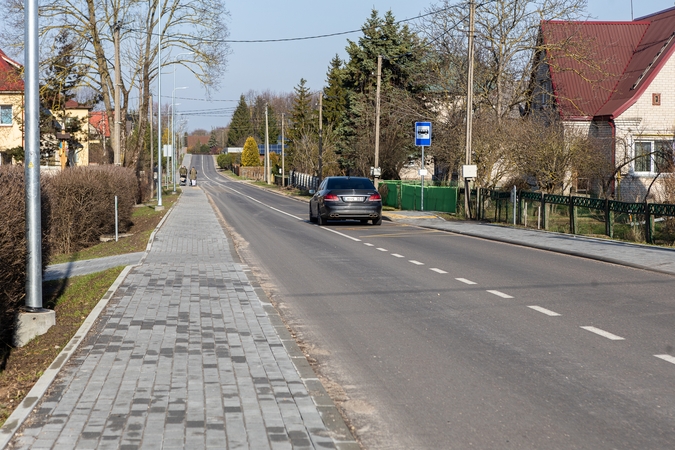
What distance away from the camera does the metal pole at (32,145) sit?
28.2 feet

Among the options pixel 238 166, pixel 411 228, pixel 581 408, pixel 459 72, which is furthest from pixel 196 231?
pixel 238 166

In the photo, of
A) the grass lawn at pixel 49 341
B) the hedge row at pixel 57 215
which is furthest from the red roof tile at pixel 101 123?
the grass lawn at pixel 49 341

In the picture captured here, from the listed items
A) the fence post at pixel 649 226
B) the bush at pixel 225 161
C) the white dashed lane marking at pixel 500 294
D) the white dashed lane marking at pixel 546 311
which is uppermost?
the bush at pixel 225 161

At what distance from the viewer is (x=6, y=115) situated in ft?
170

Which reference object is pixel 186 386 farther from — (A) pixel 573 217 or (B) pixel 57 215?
(A) pixel 573 217

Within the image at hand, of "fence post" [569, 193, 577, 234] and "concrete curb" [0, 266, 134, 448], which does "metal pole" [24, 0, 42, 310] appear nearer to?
"concrete curb" [0, 266, 134, 448]

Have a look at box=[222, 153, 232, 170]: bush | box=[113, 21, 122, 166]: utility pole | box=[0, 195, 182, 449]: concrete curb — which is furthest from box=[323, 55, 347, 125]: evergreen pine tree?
box=[222, 153, 232, 170]: bush

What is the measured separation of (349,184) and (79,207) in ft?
30.7

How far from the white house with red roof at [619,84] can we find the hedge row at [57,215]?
64.1 ft

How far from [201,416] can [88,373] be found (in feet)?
5.26

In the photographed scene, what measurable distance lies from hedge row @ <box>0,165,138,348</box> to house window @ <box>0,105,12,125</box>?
2440 centimetres

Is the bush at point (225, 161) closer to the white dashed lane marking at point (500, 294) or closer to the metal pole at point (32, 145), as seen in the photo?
the white dashed lane marking at point (500, 294)

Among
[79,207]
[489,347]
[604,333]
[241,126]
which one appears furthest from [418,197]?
[241,126]

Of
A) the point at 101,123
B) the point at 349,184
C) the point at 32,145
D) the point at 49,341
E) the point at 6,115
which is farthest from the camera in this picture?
the point at 101,123
